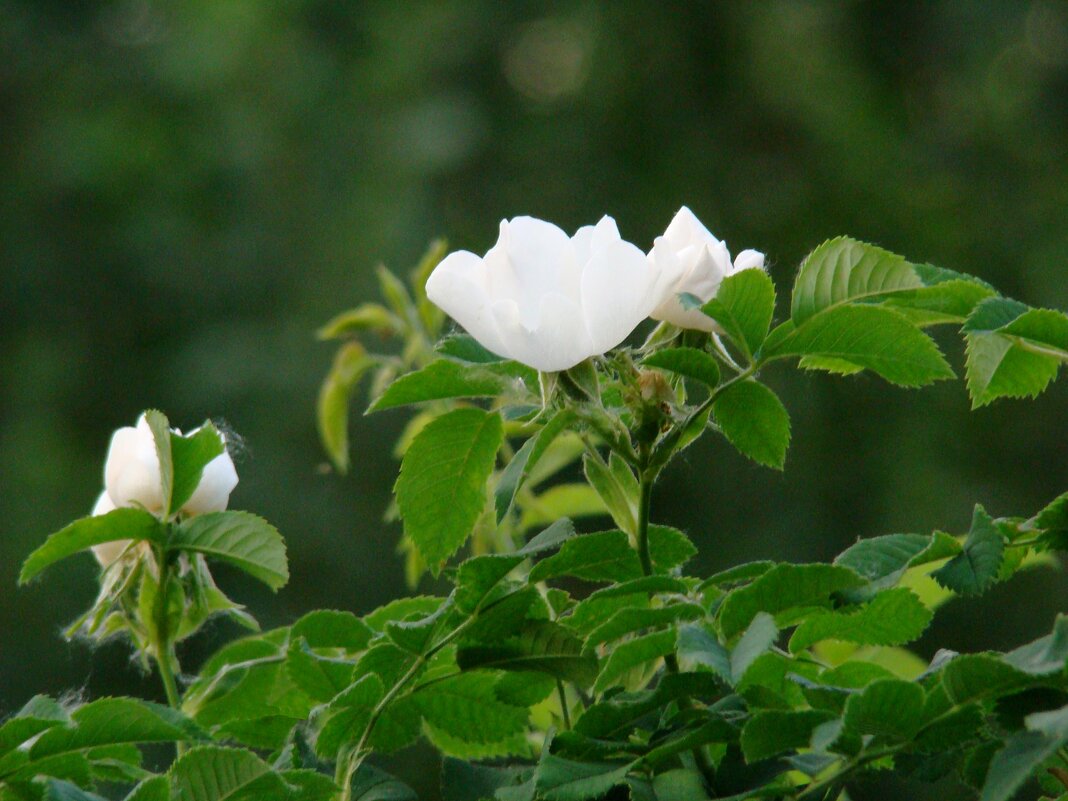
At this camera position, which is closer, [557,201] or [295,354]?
[295,354]

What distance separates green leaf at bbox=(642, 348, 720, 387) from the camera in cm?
58

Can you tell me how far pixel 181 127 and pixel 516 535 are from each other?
5.86 metres

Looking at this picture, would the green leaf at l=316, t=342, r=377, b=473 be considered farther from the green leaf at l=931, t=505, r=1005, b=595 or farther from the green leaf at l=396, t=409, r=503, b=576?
the green leaf at l=931, t=505, r=1005, b=595

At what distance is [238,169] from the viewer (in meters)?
6.32

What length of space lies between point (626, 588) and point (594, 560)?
5cm

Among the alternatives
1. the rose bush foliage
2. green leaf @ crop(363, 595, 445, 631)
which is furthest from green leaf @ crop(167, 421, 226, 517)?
green leaf @ crop(363, 595, 445, 631)

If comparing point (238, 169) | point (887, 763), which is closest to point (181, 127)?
point (238, 169)

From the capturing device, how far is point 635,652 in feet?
1.80

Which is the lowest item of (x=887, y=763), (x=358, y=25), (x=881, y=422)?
(x=887, y=763)

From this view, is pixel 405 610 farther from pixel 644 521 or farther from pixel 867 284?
pixel 867 284

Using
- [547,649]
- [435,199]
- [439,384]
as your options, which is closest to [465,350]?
[439,384]

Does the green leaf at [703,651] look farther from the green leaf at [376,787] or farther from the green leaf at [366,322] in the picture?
the green leaf at [366,322]

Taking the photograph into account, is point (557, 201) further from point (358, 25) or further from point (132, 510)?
point (132, 510)

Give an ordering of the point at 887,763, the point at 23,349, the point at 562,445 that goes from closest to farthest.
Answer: the point at 887,763, the point at 562,445, the point at 23,349
